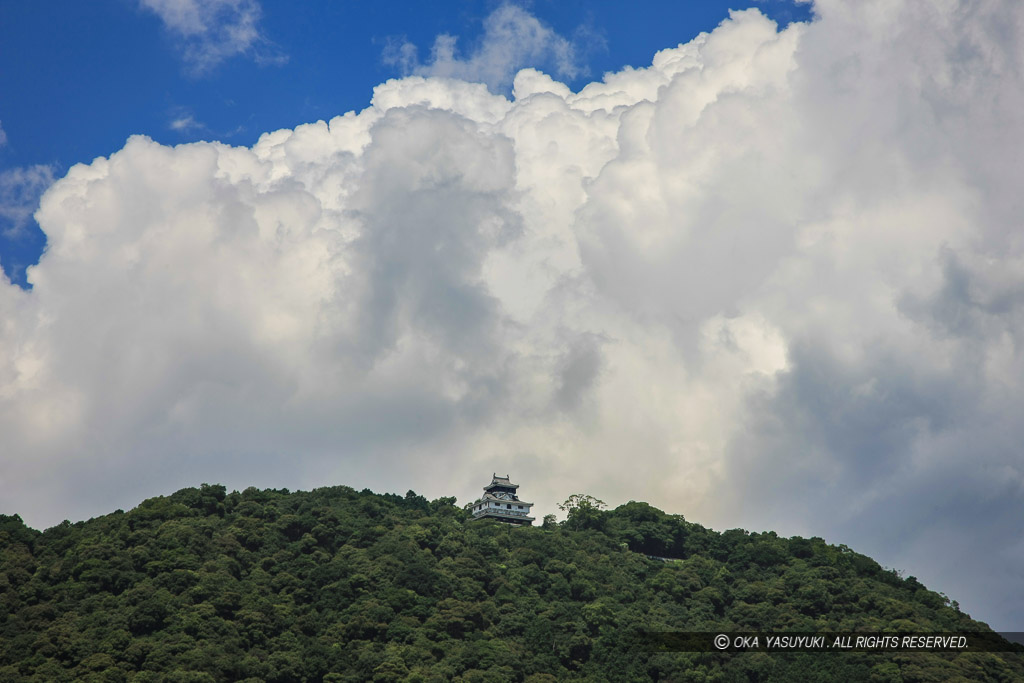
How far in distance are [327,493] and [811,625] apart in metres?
48.1

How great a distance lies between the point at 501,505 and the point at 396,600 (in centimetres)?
3465

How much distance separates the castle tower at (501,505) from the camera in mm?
128875

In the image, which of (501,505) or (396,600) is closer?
(396,600)

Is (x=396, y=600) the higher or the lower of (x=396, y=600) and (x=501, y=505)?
the lower

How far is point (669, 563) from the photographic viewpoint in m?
118

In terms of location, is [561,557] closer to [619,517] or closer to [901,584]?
[619,517]

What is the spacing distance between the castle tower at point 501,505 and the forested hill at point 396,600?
35.9ft

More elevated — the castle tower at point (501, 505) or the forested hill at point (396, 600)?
the castle tower at point (501, 505)

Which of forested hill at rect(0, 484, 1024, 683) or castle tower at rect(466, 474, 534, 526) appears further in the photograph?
castle tower at rect(466, 474, 534, 526)

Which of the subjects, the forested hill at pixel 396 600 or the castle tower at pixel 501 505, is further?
the castle tower at pixel 501 505

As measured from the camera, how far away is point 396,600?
9575 centimetres

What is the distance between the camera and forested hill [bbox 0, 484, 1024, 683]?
86.8 meters

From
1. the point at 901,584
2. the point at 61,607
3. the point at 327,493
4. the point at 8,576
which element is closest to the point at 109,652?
the point at 61,607

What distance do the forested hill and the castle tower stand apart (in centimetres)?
1095
